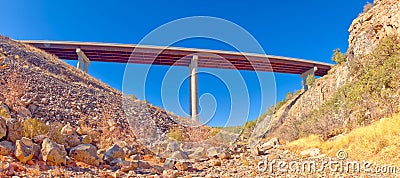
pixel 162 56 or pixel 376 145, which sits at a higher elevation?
pixel 162 56

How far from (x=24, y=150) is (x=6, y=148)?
224 mm

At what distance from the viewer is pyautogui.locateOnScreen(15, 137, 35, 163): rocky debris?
143 inches

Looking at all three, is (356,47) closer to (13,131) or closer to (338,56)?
(338,56)

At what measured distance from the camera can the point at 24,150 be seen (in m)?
3.71

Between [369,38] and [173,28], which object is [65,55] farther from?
[369,38]

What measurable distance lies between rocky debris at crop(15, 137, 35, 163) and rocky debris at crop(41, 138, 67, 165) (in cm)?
15

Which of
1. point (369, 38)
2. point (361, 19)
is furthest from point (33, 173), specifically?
point (361, 19)

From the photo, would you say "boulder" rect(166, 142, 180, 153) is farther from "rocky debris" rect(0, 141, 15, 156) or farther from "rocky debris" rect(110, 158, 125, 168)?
"rocky debris" rect(0, 141, 15, 156)

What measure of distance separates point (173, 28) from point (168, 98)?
1.71 meters

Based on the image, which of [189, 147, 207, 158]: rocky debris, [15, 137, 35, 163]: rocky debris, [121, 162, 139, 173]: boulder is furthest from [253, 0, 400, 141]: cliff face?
[15, 137, 35, 163]: rocky debris

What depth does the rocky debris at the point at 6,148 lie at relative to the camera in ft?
11.9

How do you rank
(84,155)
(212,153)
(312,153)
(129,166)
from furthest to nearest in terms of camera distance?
(212,153) < (312,153) < (129,166) < (84,155)

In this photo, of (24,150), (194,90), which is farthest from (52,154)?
(194,90)

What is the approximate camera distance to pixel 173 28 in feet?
21.6
